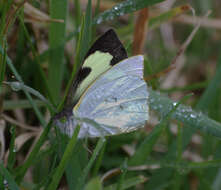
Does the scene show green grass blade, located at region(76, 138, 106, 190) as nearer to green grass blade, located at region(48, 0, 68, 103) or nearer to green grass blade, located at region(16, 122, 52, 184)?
green grass blade, located at region(16, 122, 52, 184)

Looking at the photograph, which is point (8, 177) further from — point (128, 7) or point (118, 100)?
point (128, 7)

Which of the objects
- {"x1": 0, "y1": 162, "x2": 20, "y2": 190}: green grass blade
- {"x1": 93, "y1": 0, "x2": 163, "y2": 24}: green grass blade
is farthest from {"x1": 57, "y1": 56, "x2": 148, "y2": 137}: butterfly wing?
{"x1": 0, "y1": 162, "x2": 20, "y2": 190}: green grass blade

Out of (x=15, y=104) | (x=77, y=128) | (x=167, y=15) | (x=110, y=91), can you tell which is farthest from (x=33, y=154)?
(x=167, y=15)

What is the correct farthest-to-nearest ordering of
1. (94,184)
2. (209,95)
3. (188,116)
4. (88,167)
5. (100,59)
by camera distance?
(209,95)
(100,59)
(188,116)
(88,167)
(94,184)

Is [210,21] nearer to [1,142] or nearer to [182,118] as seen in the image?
[182,118]

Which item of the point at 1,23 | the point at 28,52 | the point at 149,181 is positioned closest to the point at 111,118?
the point at 149,181

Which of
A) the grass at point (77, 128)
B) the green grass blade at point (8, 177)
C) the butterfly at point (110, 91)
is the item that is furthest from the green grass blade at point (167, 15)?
the green grass blade at point (8, 177)

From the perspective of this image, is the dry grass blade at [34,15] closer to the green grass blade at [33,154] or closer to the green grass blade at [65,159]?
the green grass blade at [33,154]
